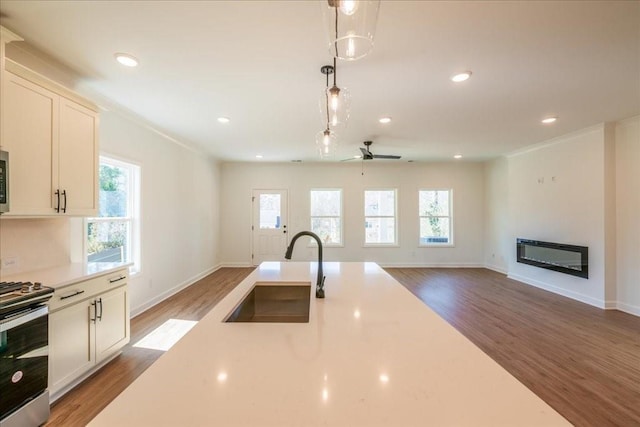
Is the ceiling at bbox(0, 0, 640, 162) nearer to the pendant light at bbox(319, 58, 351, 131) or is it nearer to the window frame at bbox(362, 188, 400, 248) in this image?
the pendant light at bbox(319, 58, 351, 131)

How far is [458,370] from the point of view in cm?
82

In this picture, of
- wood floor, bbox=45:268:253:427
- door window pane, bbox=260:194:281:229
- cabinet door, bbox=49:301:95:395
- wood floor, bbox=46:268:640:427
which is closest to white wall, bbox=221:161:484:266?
door window pane, bbox=260:194:281:229

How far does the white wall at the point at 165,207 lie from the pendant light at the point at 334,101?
98.9 inches

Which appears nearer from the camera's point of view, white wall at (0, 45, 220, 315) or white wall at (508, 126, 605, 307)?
white wall at (0, 45, 220, 315)

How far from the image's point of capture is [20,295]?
170 cm

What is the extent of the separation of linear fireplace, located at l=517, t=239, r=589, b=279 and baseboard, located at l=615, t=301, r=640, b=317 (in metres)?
0.48

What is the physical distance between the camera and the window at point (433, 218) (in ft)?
23.8

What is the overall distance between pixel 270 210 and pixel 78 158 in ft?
16.0

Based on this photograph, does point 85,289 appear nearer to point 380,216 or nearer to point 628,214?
point 380,216

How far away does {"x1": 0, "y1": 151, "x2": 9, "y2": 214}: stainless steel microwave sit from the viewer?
1.82 meters

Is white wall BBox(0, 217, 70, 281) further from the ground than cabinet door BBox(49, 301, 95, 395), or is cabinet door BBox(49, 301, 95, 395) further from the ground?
white wall BBox(0, 217, 70, 281)

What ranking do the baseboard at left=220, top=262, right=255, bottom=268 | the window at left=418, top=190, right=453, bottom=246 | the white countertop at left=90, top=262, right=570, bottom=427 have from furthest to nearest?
the window at left=418, top=190, right=453, bottom=246 → the baseboard at left=220, top=262, right=255, bottom=268 → the white countertop at left=90, top=262, right=570, bottom=427

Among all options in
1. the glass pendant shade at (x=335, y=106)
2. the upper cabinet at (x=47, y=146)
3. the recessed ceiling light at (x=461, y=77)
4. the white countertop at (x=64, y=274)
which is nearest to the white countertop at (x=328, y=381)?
the glass pendant shade at (x=335, y=106)

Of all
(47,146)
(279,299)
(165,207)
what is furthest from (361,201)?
(47,146)
